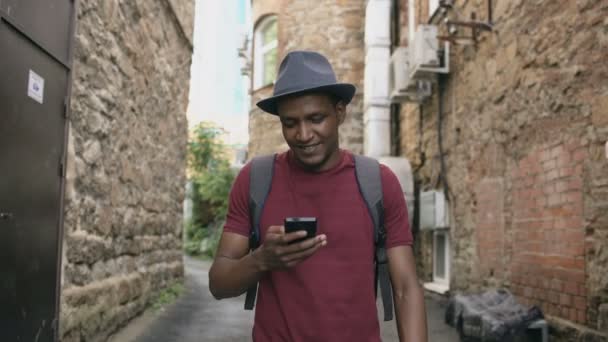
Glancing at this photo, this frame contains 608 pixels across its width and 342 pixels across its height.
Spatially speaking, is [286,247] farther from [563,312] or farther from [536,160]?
[536,160]

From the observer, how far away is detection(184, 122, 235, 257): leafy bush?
1525cm

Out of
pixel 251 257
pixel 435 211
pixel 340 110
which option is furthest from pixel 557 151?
pixel 251 257

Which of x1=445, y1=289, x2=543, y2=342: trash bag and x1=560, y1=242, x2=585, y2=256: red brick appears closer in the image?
x1=560, y1=242, x2=585, y2=256: red brick

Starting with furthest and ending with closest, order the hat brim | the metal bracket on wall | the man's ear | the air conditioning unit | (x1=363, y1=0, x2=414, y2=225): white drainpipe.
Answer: (x1=363, y1=0, x2=414, y2=225): white drainpipe, the air conditioning unit, the metal bracket on wall, the man's ear, the hat brim

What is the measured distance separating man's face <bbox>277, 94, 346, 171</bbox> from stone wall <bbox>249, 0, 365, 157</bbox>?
975 centimetres

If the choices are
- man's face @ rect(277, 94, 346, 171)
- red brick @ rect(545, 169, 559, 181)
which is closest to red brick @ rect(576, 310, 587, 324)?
red brick @ rect(545, 169, 559, 181)

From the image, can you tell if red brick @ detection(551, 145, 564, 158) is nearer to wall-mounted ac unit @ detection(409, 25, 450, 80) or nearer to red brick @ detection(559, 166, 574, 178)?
red brick @ detection(559, 166, 574, 178)

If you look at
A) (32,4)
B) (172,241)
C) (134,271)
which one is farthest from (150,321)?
(32,4)

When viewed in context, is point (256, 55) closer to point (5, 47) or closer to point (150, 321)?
point (150, 321)

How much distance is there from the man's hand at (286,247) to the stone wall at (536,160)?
3041 mm

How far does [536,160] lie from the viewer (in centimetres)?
506

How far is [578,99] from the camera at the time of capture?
14.4 feet

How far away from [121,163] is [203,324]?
1666 millimetres

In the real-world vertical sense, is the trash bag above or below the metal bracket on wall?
below
